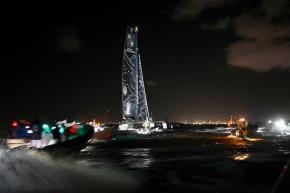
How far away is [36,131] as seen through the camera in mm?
18875

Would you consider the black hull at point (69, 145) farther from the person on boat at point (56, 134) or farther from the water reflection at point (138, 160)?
the water reflection at point (138, 160)

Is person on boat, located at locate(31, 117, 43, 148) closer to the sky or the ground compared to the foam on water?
closer to the sky

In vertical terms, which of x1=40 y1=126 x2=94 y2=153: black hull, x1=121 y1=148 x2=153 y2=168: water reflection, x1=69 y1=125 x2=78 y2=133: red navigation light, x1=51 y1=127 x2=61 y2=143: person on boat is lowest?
x1=121 y1=148 x2=153 y2=168: water reflection

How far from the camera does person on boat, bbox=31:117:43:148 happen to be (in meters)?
18.5

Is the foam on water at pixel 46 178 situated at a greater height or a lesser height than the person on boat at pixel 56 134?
lesser

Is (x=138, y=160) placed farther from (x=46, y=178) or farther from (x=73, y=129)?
(x=46, y=178)

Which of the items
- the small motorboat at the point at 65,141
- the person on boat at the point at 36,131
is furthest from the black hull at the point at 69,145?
the person on boat at the point at 36,131

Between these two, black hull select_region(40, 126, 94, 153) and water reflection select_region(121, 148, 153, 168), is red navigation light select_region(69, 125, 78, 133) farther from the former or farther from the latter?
water reflection select_region(121, 148, 153, 168)

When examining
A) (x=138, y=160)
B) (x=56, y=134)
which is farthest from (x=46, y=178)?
(x=138, y=160)

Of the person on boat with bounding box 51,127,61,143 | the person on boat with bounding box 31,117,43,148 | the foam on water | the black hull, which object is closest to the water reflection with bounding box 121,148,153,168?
the black hull

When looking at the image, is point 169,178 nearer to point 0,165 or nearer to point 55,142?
point 0,165

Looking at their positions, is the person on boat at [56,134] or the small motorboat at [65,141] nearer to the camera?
the small motorboat at [65,141]

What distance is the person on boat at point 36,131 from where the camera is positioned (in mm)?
18514

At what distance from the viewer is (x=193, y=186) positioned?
486 inches
